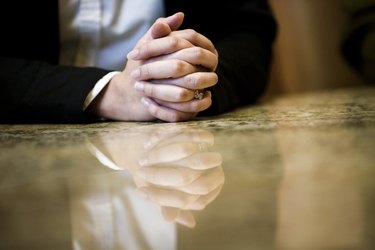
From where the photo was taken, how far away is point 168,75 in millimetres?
634

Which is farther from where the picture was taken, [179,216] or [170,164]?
[170,164]

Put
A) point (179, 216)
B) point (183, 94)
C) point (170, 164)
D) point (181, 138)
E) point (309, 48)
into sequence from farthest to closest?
point (309, 48)
point (183, 94)
point (181, 138)
point (170, 164)
point (179, 216)

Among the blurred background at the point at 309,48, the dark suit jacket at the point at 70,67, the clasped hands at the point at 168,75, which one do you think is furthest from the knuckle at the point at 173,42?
the blurred background at the point at 309,48

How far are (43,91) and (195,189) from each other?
46 centimetres

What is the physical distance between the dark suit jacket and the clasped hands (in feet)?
0.20

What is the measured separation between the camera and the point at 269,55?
1.04 m

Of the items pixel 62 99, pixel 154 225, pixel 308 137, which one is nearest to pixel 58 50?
pixel 62 99

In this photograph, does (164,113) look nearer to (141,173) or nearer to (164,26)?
(164,26)

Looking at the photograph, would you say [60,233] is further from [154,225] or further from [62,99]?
[62,99]

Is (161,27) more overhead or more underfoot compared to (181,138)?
more overhead

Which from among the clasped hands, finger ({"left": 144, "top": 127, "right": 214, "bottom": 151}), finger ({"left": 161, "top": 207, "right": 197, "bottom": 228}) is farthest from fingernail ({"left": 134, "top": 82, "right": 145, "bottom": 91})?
finger ({"left": 161, "top": 207, "right": 197, "bottom": 228})

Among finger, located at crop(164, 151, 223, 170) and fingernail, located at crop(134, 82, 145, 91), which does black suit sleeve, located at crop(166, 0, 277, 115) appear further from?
finger, located at crop(164, 151, 223, 170)

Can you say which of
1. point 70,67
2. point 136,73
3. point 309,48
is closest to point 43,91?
point 70,67

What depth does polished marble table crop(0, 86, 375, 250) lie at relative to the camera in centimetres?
24
